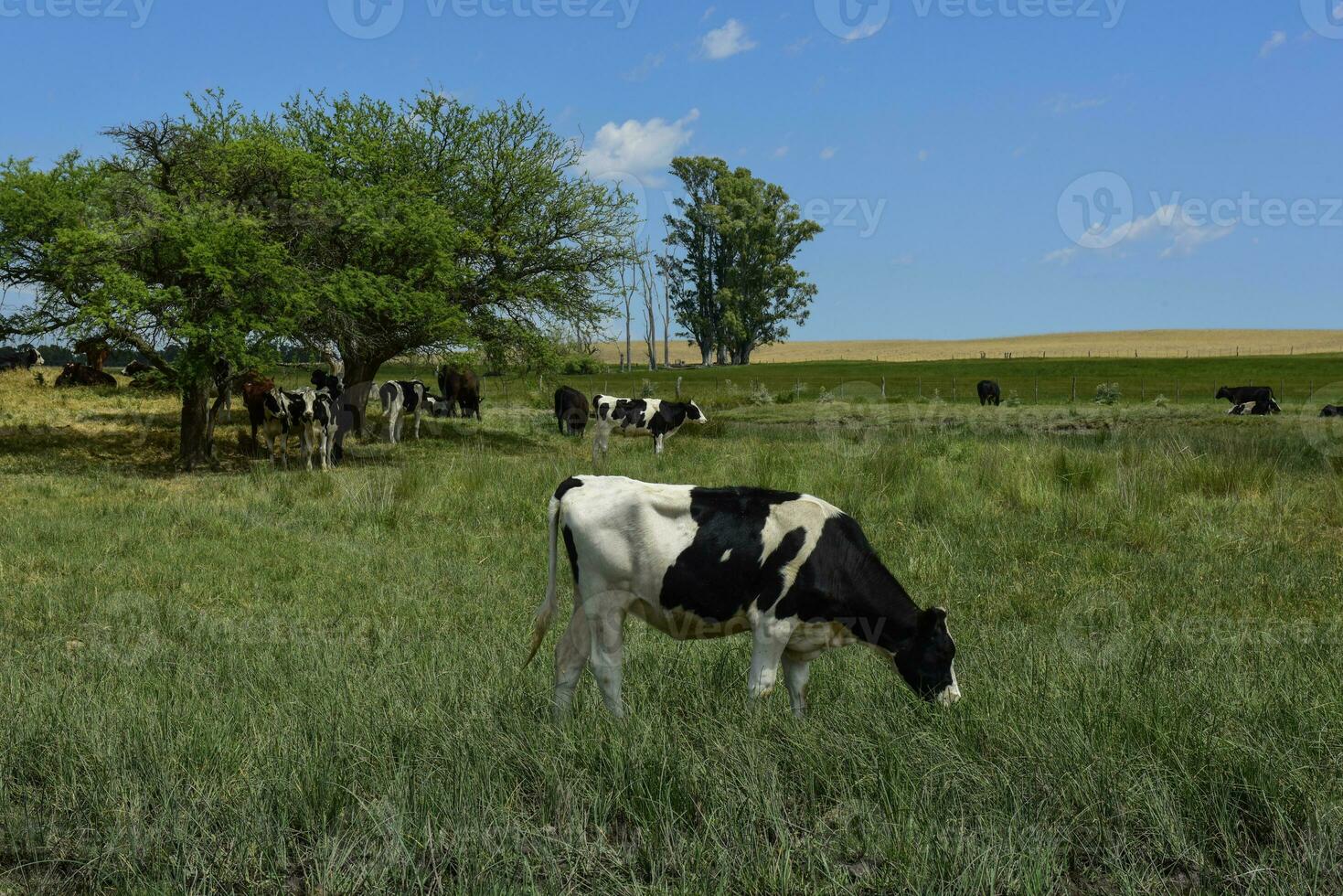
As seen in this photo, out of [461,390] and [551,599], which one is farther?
[461,390]

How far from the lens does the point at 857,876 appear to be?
12.7 ft

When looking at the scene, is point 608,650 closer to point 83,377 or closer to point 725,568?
point 725,568

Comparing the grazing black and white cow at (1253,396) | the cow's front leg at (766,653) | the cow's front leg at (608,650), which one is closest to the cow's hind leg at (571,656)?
the cow's front leg at (608,650)

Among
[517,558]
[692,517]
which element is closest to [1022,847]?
[692,517]

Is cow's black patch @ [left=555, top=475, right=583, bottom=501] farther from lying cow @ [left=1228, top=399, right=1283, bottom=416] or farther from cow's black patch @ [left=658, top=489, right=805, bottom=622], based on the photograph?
lying cow @ [left=1228, top=399, right=1283, bottom=416]

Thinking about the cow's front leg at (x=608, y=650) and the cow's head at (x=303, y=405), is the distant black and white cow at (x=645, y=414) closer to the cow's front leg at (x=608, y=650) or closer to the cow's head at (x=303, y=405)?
the cow's head at (x=303, y=405)

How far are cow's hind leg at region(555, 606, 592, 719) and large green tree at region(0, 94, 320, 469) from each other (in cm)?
1843

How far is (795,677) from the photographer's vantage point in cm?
524

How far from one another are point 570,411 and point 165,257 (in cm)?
1527

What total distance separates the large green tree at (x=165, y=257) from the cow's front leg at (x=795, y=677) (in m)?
19.2

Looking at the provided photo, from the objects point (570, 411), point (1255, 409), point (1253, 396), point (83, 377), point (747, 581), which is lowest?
point (1255, 409)

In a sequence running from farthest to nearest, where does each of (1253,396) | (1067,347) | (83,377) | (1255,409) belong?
(1067,347) → (1253,396) → (1255,409) → (83,377)

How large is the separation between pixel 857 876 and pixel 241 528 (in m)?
11.1

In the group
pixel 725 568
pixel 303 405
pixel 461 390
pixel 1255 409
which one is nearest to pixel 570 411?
pixel 461 390
